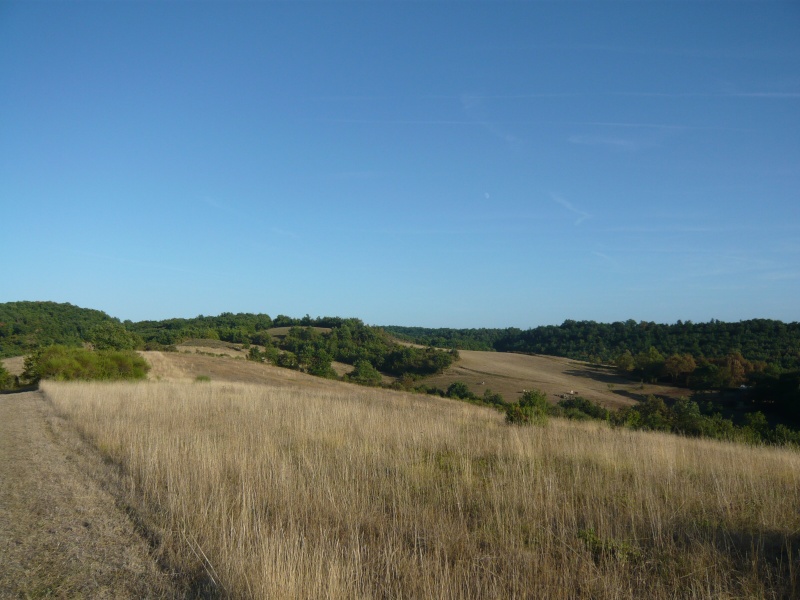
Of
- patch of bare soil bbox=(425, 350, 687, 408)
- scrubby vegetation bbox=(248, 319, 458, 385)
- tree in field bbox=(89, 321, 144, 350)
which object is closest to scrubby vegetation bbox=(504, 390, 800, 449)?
patch of bare soil bbox=(425, 350, 687, 408)

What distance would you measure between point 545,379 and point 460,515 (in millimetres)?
60716

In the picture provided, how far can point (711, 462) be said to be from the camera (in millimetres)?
8836

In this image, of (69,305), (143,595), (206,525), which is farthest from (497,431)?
(69,305)

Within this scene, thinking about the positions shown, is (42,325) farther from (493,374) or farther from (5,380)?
(493,374)

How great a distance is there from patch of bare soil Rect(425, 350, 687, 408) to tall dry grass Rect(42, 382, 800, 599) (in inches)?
1521

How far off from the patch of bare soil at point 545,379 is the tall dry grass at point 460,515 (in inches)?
1521

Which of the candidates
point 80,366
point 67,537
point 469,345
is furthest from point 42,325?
point 469,345

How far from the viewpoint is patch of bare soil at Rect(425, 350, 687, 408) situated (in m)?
52.1

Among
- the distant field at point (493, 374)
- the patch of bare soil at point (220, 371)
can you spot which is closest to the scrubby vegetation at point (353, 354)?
the distant field at point (493, 374)

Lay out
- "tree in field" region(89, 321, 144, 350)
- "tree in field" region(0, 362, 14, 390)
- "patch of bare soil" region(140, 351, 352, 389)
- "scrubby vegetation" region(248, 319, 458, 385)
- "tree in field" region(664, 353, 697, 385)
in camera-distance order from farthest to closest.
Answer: "scrubby vegetation" region(248, 319, 458, 385), "tree in field" region(664, 353, 697, 385), "tree in field" region(89, 321, 144, 350), "patch of bare soil" region(140, 351, 352, 389), "tree in field" region(0, 362, 14, 390)

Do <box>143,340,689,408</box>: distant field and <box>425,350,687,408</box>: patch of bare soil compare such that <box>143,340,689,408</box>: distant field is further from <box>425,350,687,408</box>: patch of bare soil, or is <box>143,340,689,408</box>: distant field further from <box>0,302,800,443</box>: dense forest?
<box>0,302,800,443</box>: dense forest

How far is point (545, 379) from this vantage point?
208ft

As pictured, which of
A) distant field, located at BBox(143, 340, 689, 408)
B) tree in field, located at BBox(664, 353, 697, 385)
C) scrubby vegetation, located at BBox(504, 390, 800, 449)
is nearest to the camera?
scrubby vegetation, located at BBox(504, 390, 800, 449)

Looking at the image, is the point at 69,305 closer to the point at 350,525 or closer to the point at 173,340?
the point at 173,340
